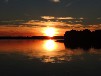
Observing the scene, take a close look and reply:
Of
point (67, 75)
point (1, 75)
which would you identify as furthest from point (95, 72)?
point (1, 75)

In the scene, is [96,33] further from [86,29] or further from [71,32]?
[71,32]

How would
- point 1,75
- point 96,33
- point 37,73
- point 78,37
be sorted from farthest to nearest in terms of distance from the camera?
point 78,37
point 96,33
point 37,73
point 1,75

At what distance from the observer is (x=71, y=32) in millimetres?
179750

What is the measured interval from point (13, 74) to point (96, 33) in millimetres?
137623

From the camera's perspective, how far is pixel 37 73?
2886 centimetres

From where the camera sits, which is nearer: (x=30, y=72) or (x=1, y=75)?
(x=1, y=75)

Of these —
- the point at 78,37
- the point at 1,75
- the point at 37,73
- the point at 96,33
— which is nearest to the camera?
the point at 1,75

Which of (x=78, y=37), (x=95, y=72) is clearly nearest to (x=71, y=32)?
(x=78, y=37)

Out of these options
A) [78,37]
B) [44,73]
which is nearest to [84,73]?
[44,73]

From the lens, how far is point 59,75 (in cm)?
2742

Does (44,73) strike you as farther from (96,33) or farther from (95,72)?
(96,33)

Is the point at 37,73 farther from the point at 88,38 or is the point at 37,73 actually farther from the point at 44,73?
the point at 88,38

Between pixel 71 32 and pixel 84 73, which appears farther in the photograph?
pixel 71 32

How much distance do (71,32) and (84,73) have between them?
15196cm
